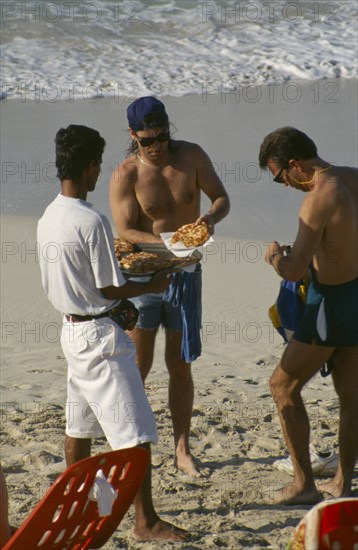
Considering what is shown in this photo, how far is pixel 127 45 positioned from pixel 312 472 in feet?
44.7

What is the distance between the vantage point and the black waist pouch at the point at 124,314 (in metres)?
4.33

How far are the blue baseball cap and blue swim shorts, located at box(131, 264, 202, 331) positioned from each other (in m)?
0.89

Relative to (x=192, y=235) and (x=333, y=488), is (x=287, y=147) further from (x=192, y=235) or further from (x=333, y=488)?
(x=333, y=488)

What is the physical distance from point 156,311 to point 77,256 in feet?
4.48

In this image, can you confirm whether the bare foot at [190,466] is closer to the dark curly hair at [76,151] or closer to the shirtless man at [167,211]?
the shirtless man at [167,211]

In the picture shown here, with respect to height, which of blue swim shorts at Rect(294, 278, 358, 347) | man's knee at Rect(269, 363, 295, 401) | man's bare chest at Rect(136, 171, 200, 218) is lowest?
man's knee at Rect(269, 363, 295, 401)

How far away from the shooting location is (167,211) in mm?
5488

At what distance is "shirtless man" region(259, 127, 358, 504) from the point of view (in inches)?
176

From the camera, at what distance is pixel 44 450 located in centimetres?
561

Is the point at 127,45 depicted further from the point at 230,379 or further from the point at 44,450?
the point at 44,450

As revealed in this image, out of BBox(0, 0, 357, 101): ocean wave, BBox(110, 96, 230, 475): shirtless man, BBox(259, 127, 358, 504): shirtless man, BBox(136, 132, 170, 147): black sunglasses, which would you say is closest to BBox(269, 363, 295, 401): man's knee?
BBox(259, 127, 358, 504): shirtless man

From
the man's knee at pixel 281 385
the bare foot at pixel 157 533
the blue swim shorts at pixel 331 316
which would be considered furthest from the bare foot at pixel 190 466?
the blue swim shorts at pixel 331 316

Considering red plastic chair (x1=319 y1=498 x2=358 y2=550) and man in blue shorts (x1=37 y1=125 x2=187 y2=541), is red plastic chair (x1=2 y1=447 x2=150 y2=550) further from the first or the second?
red plastic chair (x1=319 y1=498 x2=358 y2=550)

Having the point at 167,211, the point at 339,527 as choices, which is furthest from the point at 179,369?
the point at 339,527
